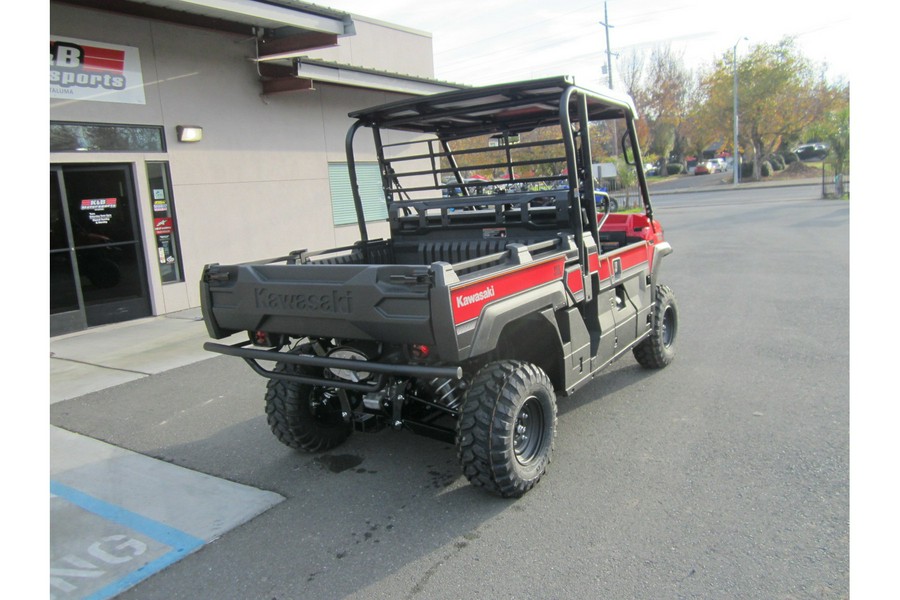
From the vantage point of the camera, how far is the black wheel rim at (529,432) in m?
3.78

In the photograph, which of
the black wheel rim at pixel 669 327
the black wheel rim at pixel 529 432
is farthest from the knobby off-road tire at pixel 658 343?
the black wheel rim at pixel 529 432

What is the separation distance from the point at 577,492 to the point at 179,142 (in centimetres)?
817

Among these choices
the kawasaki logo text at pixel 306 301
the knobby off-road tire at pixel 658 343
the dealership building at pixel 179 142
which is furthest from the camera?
the dealership building at pixel 179 142

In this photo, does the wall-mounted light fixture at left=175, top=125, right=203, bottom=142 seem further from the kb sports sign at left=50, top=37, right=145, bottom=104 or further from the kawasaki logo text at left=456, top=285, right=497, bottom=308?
the kawasaki logo text at left=456, top=285, right=497, bottom=308

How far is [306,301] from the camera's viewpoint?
3512mm

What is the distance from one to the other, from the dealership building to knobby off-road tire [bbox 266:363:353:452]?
5.56m

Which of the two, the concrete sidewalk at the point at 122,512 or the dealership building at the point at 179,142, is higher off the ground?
the dealership building at the point at 179,142

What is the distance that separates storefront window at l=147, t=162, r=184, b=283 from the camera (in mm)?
9320

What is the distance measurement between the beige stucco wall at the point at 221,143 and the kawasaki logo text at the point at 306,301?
20.3 feet

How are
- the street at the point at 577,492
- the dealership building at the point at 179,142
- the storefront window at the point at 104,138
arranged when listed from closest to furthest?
the street at the point at 577,492 < the storefront window at the point at 104,138 < the dealership building at the point at 179,142

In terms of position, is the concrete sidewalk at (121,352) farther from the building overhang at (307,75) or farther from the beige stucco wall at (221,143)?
the building overhang at (307,75)

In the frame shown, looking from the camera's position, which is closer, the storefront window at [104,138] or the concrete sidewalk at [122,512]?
the concrete sidewalk at [122,512]

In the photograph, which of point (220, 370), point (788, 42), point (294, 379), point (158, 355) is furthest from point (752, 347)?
point (788, 42)
